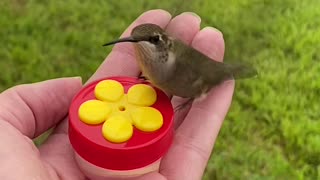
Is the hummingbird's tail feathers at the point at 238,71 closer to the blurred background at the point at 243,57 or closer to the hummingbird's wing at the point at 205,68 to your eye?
the hummingbird's wing at the point at 205,68

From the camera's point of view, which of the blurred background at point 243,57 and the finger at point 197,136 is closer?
the finger at point 197,136

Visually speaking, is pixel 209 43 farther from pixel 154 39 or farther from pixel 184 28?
pixel 154 39

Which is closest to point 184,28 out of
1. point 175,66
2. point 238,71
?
point 238,71

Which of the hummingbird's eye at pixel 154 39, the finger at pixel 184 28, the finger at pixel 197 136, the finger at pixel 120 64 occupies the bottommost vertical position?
the finger at pixel 197 136

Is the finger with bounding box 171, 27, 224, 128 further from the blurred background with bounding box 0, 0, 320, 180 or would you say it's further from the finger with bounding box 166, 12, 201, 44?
the blurred background with bounding box 0, 0, 320, 180

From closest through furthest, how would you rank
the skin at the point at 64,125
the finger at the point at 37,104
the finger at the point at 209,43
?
the skin at the point at 64,125 < the finger at the point at 37,104 < the finger at the point at 209,43

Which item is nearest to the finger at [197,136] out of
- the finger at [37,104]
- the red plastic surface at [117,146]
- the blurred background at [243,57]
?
the red plastic surface at [117,146]

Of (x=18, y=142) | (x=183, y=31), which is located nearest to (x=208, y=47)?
(x=183, y=31)

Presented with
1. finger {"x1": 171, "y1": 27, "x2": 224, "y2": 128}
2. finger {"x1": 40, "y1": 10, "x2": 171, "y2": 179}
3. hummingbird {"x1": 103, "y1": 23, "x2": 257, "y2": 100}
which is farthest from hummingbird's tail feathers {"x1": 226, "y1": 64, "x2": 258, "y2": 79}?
finger {"x1": 40, "y1": 10, "x2": 171, "y2": 179}
